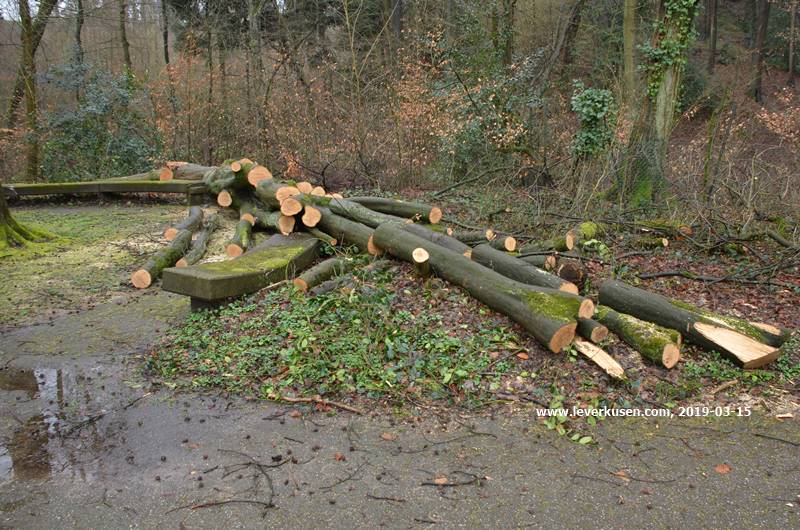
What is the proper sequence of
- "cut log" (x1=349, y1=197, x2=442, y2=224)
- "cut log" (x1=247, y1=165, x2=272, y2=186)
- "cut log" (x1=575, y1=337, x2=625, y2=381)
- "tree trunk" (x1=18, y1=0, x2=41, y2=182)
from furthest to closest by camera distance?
"tree trunk" (x1=18, y1=0, x2=41, y2=182) < "cut log" (x1=247, y1=165, x2=272, y2=186) < "cut log" (x1=349, y1=197, x2=442, y2=224) < "cut log" (x1=575, y1=337, x2=625, y2=381)

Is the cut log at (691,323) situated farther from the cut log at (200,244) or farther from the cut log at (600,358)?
the cut log at (200,244)

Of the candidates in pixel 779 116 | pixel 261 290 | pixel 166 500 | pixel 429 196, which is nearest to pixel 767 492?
pixel 166 500

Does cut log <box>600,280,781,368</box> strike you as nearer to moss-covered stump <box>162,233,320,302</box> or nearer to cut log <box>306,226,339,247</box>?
cut log <box>306,226,339,247</box>

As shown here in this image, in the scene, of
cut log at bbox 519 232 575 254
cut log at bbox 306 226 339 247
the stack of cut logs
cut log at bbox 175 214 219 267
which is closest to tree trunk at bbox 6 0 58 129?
the stack of cut logs

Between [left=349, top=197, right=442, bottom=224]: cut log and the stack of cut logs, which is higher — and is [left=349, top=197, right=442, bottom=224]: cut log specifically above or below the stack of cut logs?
above

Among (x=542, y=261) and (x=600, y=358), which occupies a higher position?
(x=542, y=261)

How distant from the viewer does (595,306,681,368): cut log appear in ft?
16.4

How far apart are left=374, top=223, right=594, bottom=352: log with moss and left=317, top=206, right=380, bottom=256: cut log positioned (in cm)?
51

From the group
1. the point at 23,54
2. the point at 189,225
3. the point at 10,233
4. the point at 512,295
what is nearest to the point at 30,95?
the point at 23,54

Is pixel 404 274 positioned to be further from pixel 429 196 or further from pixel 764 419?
pixel 429 196

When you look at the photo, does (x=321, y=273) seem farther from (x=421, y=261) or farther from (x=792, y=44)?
(x=792, y=44)

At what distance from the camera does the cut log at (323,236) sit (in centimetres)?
785

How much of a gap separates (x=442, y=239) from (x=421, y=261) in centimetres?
87

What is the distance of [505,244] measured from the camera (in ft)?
23.3
